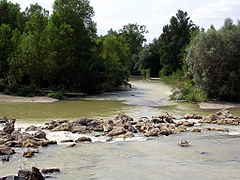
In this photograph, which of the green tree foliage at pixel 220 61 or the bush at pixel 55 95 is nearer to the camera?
the green tree foliage at pixel 220 61

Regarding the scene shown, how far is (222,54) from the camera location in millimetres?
31625

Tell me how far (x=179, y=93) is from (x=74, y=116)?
49.7ft

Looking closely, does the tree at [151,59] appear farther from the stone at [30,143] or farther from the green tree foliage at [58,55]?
the stone at [30,143]

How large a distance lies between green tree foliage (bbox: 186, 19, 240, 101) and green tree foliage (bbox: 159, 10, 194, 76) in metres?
44.4

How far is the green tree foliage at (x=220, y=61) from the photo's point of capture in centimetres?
3152

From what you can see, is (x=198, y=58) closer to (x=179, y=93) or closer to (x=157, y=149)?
(x=179, y=93)

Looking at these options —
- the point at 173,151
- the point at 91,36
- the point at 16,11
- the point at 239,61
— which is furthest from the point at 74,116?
the point at 16,11

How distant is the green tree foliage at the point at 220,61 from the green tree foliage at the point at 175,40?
4440 cm


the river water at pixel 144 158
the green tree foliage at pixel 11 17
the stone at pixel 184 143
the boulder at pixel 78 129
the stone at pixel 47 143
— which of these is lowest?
the river water at pixel 144 158

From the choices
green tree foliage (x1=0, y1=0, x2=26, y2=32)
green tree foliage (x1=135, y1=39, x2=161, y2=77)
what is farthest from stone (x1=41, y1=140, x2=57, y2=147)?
green tree foliage (x1=135, y1=39, x2=161, y2=77)

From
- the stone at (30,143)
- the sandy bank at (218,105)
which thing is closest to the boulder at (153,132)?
the stone at (30,143)

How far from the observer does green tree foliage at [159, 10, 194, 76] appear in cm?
7738

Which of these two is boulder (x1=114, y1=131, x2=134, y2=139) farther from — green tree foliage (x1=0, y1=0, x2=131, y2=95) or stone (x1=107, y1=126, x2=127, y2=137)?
green tree foliage (x1=0, y1=0, x2=131, y2=95)

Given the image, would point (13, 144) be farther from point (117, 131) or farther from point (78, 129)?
point (117, 131)
